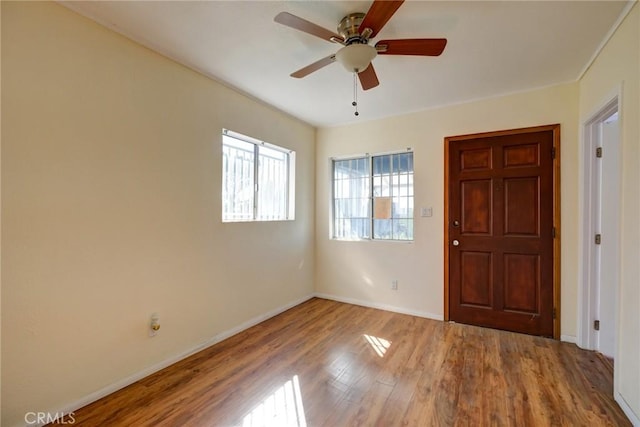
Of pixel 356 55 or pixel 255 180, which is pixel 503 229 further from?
pixel 255 180

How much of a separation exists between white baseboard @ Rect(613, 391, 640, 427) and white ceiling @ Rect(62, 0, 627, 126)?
2470mm

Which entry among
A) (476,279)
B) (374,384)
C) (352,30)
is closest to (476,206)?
(476,279)

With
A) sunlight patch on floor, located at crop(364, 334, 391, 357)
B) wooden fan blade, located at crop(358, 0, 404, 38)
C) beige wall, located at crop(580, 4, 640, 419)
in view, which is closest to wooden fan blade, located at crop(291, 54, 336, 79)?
wooden fan blade, located at crop(358, 0, 404, 38)

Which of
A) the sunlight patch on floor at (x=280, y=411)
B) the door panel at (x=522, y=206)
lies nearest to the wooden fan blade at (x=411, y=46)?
the door panel at (x=522, y=206)

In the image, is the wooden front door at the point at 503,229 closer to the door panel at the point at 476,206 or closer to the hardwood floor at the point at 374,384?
the door panel at the point at 476,206

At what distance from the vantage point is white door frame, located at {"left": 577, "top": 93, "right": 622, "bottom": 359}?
2471 mm

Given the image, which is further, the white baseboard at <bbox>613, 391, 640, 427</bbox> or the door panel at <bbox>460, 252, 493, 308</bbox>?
the door panel at <bbox>460, 252, 493, 308</bbox>

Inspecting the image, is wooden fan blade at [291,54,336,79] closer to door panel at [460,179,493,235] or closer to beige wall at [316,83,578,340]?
beige wall at [316,83,578,340]

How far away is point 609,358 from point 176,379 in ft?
11.9

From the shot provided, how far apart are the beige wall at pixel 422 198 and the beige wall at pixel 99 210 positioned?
1634mm

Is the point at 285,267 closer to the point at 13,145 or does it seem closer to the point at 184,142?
the point at 184,142

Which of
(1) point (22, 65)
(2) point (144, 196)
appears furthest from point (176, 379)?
(1) point (22, 65)

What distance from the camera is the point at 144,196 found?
2.13 m

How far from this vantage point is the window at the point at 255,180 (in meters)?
2.90
